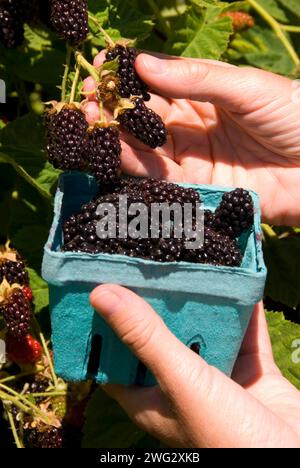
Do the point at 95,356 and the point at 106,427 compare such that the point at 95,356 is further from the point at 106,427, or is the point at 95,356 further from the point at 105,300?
the point at 106,427

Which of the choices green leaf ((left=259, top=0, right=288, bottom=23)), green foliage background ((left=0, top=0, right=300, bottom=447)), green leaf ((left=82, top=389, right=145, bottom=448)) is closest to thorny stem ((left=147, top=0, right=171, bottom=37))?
green foliage background ((left=0, top=0, right=300, bottom=447))

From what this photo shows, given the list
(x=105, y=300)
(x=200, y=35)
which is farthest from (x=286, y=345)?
(x=200, y=35)

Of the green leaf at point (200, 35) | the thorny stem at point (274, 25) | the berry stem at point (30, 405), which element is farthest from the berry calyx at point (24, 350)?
the thorny stem at point (274, 25)

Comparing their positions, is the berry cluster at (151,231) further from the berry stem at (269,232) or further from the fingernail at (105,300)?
the berry stem at (269,232)

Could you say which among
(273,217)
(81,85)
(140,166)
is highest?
(81,85)

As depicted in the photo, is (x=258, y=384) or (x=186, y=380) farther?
(x=258, y=384)

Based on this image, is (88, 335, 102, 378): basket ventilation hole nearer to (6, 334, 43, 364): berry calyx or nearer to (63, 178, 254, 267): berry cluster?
(63, 178, 254, 267): berry cluster

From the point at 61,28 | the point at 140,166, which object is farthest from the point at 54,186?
the point at 61,28
